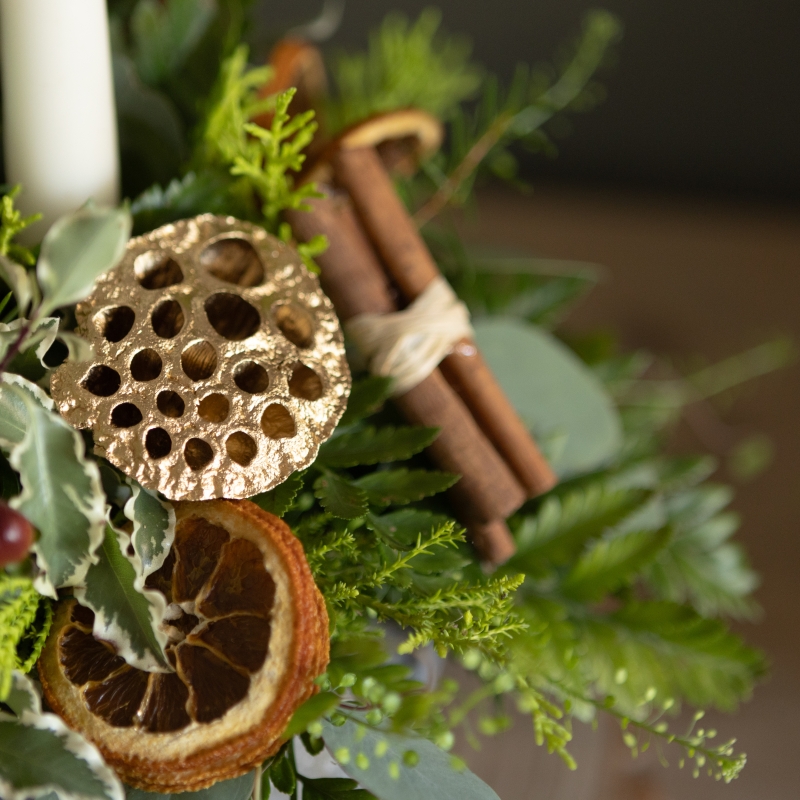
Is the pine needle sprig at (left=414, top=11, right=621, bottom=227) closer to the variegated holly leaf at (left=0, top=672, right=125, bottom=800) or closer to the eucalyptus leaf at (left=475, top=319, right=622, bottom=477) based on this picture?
the eucalyptus leaf at (left=475, top=319, right=622, bottom=477)

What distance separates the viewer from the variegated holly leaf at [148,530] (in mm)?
319

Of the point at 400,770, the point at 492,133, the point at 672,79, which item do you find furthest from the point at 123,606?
the point at 672,79

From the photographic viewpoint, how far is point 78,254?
0.91ft

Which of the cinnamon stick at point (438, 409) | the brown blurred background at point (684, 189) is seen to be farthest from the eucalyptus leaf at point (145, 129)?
the brown blurred background at point (684, 189)

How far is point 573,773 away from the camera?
0.56 m

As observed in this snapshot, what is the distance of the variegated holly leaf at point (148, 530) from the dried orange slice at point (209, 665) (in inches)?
0.5

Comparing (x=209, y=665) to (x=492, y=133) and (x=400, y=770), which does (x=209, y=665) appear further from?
(x=492, y=133)

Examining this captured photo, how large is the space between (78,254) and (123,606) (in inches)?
5.7

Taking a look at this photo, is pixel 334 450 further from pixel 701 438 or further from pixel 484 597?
pixel 701 438

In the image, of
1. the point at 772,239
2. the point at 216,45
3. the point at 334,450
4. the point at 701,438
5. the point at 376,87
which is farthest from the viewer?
the point at 772,239

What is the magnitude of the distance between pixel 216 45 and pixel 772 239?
2.57 feet

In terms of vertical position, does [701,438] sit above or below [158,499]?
below

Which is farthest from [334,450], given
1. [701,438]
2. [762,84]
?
[762,84]

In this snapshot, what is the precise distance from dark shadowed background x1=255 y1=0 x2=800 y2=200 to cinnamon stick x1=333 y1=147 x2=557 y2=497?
68cm
